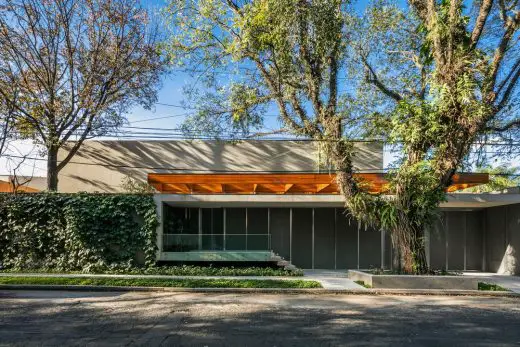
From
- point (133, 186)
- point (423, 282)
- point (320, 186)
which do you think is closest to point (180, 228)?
point (133, 186)

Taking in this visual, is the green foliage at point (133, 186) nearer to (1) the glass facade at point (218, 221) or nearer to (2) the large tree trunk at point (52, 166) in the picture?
(1) the glass facade at point (218, 221)

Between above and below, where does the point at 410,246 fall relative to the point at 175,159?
below

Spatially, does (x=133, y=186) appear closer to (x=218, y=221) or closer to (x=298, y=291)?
(x=218, y=221)

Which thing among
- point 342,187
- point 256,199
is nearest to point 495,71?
point 342,187

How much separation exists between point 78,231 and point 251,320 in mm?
11045

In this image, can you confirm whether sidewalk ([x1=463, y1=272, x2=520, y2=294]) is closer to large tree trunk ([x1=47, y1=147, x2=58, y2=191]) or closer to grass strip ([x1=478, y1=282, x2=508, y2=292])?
grass strip ([x1=478, y1=282, x2=508, y2=292])

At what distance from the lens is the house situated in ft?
58.7

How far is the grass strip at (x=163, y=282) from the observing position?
43.3 feet

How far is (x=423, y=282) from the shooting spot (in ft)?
42.9

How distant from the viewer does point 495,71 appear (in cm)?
1355

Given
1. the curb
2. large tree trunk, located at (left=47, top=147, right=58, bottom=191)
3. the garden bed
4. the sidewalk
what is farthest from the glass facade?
the sidewalk

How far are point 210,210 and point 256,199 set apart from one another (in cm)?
380

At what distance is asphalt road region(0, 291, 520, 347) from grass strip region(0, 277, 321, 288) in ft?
3.59

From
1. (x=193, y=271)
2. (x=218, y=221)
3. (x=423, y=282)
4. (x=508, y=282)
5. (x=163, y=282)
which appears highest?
(x=218, y=221)
